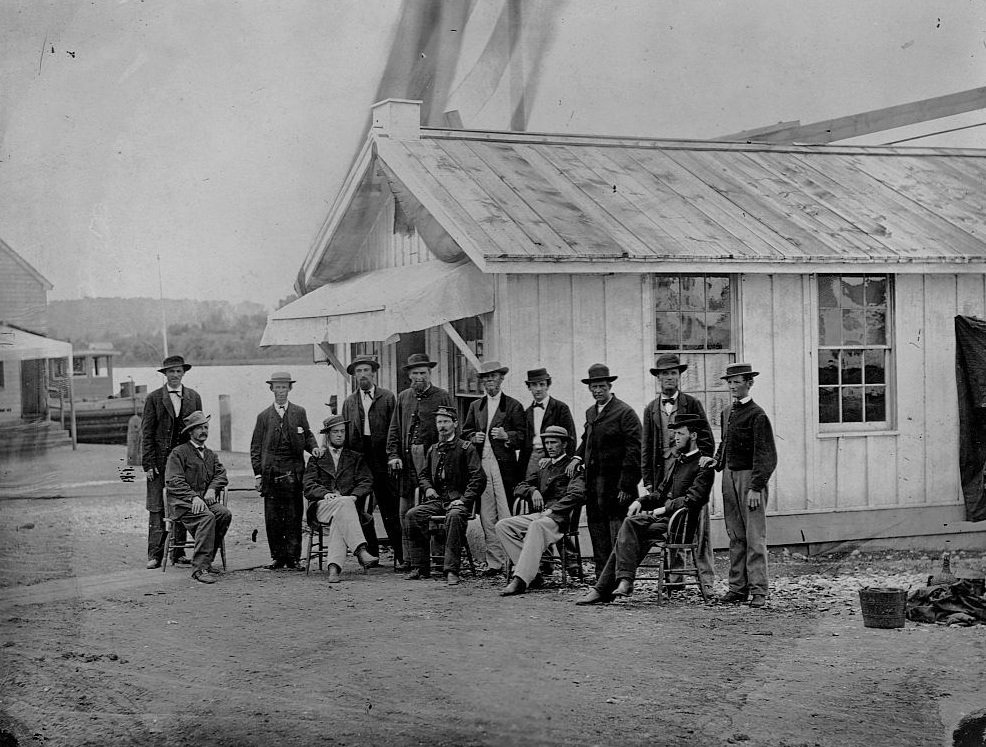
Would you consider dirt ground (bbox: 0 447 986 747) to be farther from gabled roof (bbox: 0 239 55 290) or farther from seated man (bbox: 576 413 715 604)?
gabled roof (bbox: 0 239 55 290)

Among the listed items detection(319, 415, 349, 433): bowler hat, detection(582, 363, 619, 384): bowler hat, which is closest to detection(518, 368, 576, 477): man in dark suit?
detection(582, 363, 619, 384): bowler hat

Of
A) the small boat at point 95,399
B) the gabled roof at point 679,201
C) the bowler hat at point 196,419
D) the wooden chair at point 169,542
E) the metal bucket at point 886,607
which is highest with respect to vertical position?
the gabled roof at point 679,201

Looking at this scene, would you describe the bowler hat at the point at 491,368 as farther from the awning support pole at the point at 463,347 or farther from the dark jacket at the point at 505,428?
the dark jacket at the point at 505,428

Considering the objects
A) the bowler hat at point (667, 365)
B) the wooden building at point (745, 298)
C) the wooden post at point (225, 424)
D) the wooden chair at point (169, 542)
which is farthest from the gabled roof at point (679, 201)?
the wooden chair at point (169, 542)

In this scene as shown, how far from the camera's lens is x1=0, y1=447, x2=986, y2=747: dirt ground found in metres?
4.94

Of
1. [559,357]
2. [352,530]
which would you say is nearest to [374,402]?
[352,530]

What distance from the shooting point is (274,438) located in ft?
28.7

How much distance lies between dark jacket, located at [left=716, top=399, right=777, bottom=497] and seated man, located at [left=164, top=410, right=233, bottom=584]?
148 inches

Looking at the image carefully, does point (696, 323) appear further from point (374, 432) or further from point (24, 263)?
point (24, 263)

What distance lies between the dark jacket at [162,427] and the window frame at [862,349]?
4.84 m

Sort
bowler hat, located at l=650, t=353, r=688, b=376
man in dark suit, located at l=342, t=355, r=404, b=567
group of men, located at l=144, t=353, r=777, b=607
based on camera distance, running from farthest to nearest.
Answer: man in dark suit, located at l=342, t=355, r=404, b=567 → bowler hat, located at l=650, t=353, r=688, b=376 → group of men, located at l=144, t=353, r=777, b=607

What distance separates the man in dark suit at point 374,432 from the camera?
9.02m

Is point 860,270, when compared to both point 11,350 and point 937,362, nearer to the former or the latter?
point 937,362

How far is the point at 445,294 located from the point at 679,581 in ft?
9.25
